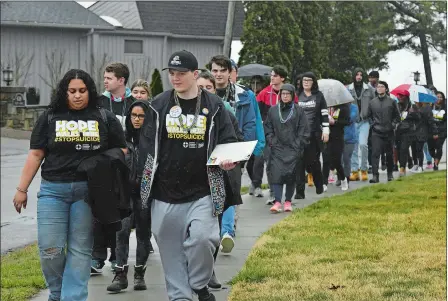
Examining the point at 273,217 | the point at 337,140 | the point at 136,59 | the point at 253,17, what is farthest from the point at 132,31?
the point at 273,217

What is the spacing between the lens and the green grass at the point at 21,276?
797 cm

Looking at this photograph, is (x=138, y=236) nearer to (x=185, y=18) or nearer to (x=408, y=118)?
(x=408, y=118)

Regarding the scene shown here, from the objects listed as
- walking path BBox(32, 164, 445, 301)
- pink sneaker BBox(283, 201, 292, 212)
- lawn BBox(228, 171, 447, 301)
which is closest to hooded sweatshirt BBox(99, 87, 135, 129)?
walking path BBox(32, 164, 445, 301)

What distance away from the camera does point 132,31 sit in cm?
5144

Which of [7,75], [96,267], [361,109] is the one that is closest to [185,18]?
[7,75]

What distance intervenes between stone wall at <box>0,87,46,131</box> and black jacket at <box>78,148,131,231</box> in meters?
29.8

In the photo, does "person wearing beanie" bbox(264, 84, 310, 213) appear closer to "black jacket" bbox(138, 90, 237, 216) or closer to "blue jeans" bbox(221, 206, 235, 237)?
"blue jeans" bbox(221, 206, 235, 237)

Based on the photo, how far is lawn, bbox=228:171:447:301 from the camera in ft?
24.7

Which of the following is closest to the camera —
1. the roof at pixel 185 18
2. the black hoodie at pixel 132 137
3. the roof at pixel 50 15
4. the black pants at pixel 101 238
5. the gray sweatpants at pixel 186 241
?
the gray sweatpants at pixel 186 241

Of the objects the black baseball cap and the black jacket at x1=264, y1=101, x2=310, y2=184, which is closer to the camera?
the black baseball cap

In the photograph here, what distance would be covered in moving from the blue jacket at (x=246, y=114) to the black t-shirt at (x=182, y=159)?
9.60 ft

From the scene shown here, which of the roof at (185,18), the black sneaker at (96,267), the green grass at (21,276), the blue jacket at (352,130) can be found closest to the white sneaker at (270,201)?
the blue jacket at (352,130)

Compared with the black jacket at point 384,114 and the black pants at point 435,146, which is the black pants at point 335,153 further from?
the black pants at point 435,146

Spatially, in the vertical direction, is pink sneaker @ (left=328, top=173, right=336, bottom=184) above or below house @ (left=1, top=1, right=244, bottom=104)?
below
